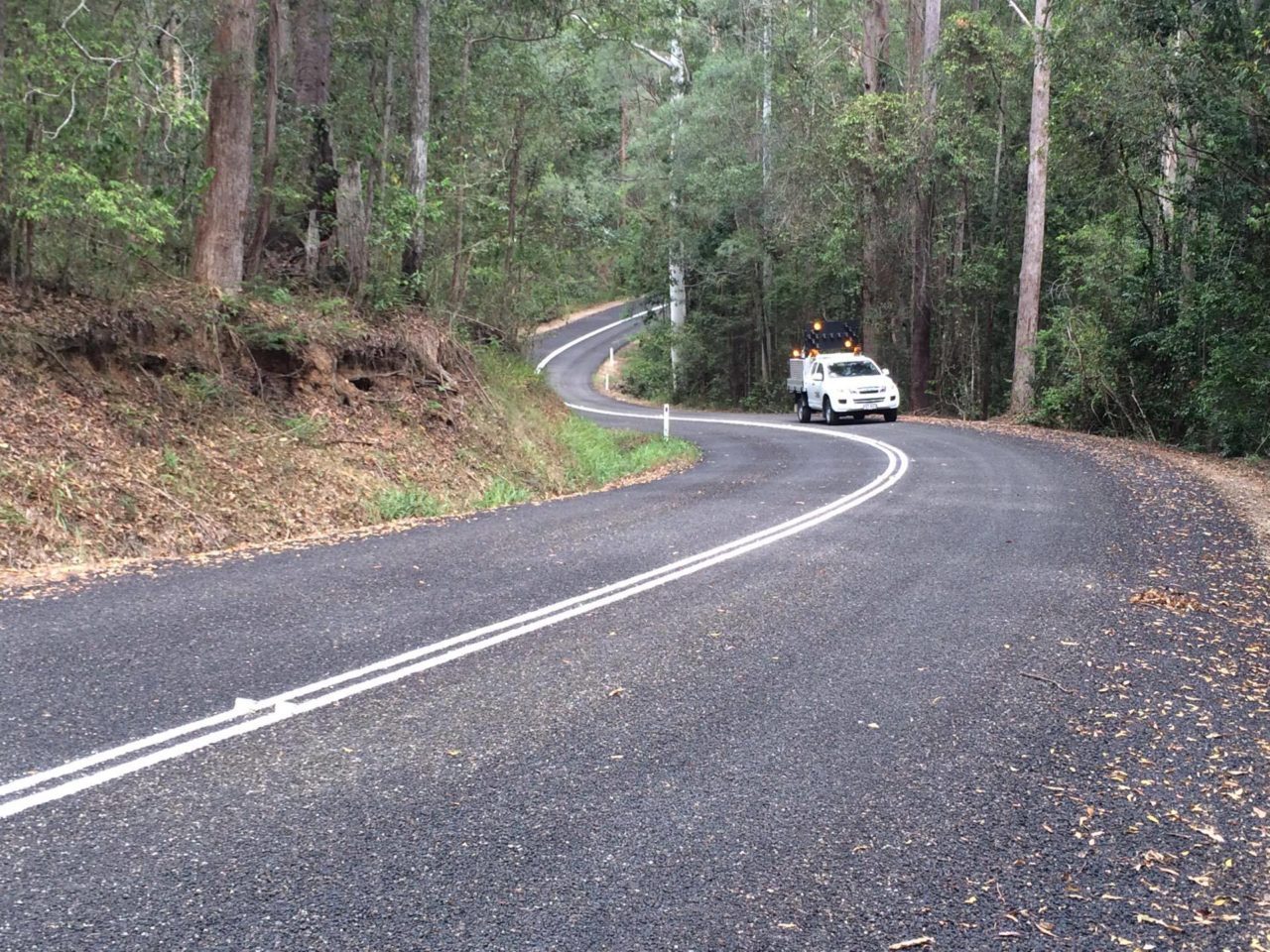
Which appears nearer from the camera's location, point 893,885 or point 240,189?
point 893,885

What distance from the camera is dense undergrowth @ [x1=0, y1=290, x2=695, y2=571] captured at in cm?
970

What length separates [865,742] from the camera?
4.81 metres

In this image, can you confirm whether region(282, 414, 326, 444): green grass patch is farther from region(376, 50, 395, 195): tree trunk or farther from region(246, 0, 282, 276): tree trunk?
region(376, 50, 395, 195): tree trunk

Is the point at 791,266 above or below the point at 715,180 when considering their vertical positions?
below

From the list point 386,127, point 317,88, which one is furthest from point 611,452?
point 317,88

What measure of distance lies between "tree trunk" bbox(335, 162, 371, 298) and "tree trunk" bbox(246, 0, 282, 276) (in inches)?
45.5

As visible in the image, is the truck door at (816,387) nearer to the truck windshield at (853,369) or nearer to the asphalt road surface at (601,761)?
the truck windshield at (853,369)

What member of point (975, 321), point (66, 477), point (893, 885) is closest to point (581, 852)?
point (893, 885)

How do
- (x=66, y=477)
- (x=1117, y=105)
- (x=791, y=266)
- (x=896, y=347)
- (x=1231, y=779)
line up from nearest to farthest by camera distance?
(x=1231, y=779), (x=66, y=477), (x=1117, y=105), (x=896, y=347), (x=791, y=266)

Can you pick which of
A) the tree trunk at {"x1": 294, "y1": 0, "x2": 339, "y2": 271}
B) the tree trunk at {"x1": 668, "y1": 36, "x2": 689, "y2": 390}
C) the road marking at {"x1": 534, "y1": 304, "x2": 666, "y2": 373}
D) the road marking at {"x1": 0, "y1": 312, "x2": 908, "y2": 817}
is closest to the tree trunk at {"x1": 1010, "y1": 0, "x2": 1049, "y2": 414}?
the tree trunk at {"x1": 668, "y1": 36, "x2": 689, "y2": 390}

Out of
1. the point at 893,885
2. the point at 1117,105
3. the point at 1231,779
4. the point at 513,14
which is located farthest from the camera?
the point at 513,14

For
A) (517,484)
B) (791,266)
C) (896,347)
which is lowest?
(517,484)

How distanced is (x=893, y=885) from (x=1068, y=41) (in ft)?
65.1

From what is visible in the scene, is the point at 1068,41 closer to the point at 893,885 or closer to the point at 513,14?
the point at 513,14
